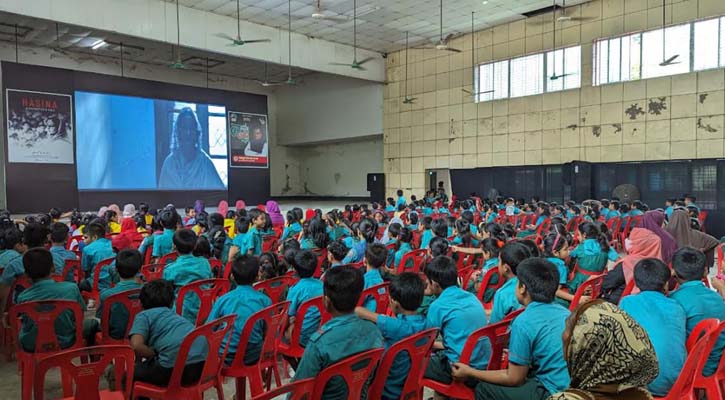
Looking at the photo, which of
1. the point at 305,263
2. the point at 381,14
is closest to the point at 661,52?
the point at 381,14

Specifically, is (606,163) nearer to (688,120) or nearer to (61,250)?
(688,120)

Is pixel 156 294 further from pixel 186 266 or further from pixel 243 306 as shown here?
pixel 186 266

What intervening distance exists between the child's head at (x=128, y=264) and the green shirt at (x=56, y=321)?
0.28 meters

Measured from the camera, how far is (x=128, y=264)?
9.76 ft

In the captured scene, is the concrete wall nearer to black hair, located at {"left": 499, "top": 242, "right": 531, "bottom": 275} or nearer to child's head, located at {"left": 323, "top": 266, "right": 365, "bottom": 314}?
black hair, located at {"left": 499, "top": 242, "right": 531, "bottom": 275}

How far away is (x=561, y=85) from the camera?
43.9 feet

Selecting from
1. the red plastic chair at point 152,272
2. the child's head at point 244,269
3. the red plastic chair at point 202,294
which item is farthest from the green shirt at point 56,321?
the child's head at point 244,269

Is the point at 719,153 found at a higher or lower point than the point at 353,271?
higher

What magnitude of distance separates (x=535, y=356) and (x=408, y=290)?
2.14ft

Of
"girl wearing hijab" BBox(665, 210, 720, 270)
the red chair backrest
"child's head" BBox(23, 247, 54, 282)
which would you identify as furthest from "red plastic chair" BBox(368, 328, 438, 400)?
"girl wearing hijab" BBox(665, 210, 720, 270)

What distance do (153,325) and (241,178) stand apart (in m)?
14.9

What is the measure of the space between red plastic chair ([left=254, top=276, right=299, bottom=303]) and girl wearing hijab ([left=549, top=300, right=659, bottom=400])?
2.49m

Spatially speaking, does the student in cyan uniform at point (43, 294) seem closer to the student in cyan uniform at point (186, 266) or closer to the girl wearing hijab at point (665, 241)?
the student in cyan uniform at point (186, 266)

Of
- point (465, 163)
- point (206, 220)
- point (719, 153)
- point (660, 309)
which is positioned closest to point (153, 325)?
point (660, 309)
